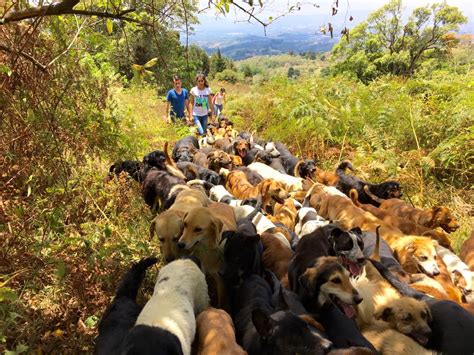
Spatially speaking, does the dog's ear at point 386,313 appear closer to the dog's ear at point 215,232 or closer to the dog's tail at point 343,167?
the dog's ear at point 215,232

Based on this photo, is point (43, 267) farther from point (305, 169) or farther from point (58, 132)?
point (305, 169)

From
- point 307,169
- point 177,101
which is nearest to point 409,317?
point 307,169

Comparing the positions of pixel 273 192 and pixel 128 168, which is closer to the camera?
pixel 273 192

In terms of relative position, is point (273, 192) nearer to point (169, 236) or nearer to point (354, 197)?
point (354, 197)

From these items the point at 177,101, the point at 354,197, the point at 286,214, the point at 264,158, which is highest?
the point at 177,101

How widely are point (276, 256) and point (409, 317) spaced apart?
215 cm

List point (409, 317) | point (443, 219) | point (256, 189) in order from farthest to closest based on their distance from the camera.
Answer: point (256, 189) < point (443, 219) < point (409, 317)

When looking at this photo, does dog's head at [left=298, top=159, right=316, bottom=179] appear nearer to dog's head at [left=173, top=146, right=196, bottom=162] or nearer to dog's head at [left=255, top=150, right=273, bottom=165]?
dog's head at [left=255, top=150, right=273, bottom=165]

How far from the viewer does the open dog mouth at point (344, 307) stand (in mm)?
4449

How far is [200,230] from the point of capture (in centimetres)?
547

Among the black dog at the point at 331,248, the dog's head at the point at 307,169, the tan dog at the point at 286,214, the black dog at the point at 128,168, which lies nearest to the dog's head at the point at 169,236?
the black dog at the point at 331,248

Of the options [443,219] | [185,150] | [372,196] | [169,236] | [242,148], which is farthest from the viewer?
[242,148]

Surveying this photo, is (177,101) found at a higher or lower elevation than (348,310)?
higher

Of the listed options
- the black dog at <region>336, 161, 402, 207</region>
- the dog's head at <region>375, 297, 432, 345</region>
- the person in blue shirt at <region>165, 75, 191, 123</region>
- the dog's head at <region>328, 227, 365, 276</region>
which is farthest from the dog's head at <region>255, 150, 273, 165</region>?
the dog's head at <region>375, 297, 432, 345</region>
